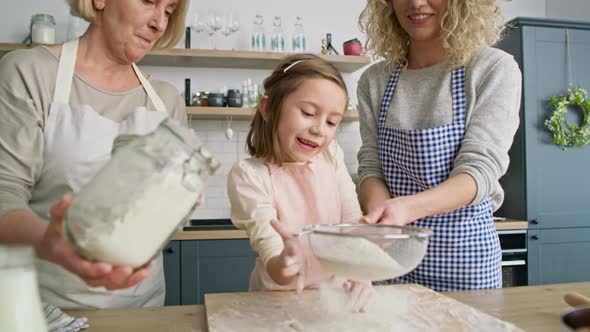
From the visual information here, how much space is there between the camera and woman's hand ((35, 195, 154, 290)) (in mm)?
614

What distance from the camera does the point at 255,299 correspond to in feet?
4.05

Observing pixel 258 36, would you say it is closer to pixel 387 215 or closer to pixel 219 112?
pixel 219 112

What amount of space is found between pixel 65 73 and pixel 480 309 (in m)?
1.10

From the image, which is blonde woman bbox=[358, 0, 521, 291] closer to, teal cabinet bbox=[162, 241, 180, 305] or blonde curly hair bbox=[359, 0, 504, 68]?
blonde curly hair bbox=[359, 0, 504, 68]

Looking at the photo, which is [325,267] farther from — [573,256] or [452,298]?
[573,256]

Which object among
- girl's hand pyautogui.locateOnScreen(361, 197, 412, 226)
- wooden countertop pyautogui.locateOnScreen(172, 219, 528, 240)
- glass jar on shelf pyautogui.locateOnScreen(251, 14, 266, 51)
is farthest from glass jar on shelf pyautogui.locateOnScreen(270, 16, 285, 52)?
girl's hand pyautogui.locateOnScreen(361, 197, 412, 226)

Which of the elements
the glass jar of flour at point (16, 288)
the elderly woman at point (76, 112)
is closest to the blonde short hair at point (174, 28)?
the elderly woman at point (76, 112)

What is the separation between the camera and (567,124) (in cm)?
362

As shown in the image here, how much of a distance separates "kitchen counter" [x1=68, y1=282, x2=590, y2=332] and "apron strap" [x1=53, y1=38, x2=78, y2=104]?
1.63 ft

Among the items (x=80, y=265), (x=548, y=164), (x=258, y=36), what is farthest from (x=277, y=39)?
(x=80, y=265)

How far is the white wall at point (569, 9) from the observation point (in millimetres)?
4305

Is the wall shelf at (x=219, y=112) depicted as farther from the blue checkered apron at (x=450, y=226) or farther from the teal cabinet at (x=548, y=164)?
A: the blue checkered apron at (x=450, y=226)

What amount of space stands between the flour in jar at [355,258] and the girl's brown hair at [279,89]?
52 cm

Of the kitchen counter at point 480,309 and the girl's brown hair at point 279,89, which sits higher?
the girl's brown hair at point 279,89
